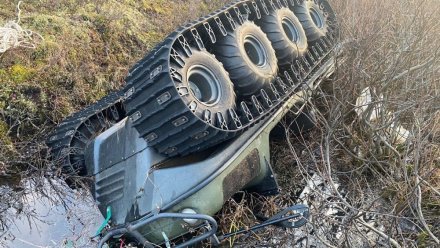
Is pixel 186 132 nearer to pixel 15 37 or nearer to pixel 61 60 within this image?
pixel 61 60

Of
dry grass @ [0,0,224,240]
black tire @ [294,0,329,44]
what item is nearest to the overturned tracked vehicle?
dry grass @ [0,0,224,240]

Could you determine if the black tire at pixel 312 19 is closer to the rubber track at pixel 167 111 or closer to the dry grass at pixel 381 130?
the dry grass at pixel 381 130

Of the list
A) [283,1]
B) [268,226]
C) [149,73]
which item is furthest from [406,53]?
[149,73]

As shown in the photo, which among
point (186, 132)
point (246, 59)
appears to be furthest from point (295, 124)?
point (186, 132)

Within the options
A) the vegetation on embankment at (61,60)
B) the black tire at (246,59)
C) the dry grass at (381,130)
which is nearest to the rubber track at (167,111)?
the black tire at (246,59)

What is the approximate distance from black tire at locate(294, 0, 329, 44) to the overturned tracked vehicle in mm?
955

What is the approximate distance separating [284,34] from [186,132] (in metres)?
1.99

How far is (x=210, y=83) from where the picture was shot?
14.2 ft

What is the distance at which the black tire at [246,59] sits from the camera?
4.62 m

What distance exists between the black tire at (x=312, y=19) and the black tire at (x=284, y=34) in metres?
0.28

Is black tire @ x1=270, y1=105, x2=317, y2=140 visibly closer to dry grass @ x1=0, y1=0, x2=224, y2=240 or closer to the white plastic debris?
dry grass @ x1=0, y1=0, x2=224, y2=240

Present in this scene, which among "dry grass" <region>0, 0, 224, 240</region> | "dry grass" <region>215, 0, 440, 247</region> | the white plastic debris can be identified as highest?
the white plastic debris

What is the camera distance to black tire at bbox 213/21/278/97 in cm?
462

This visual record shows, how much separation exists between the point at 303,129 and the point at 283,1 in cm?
146
